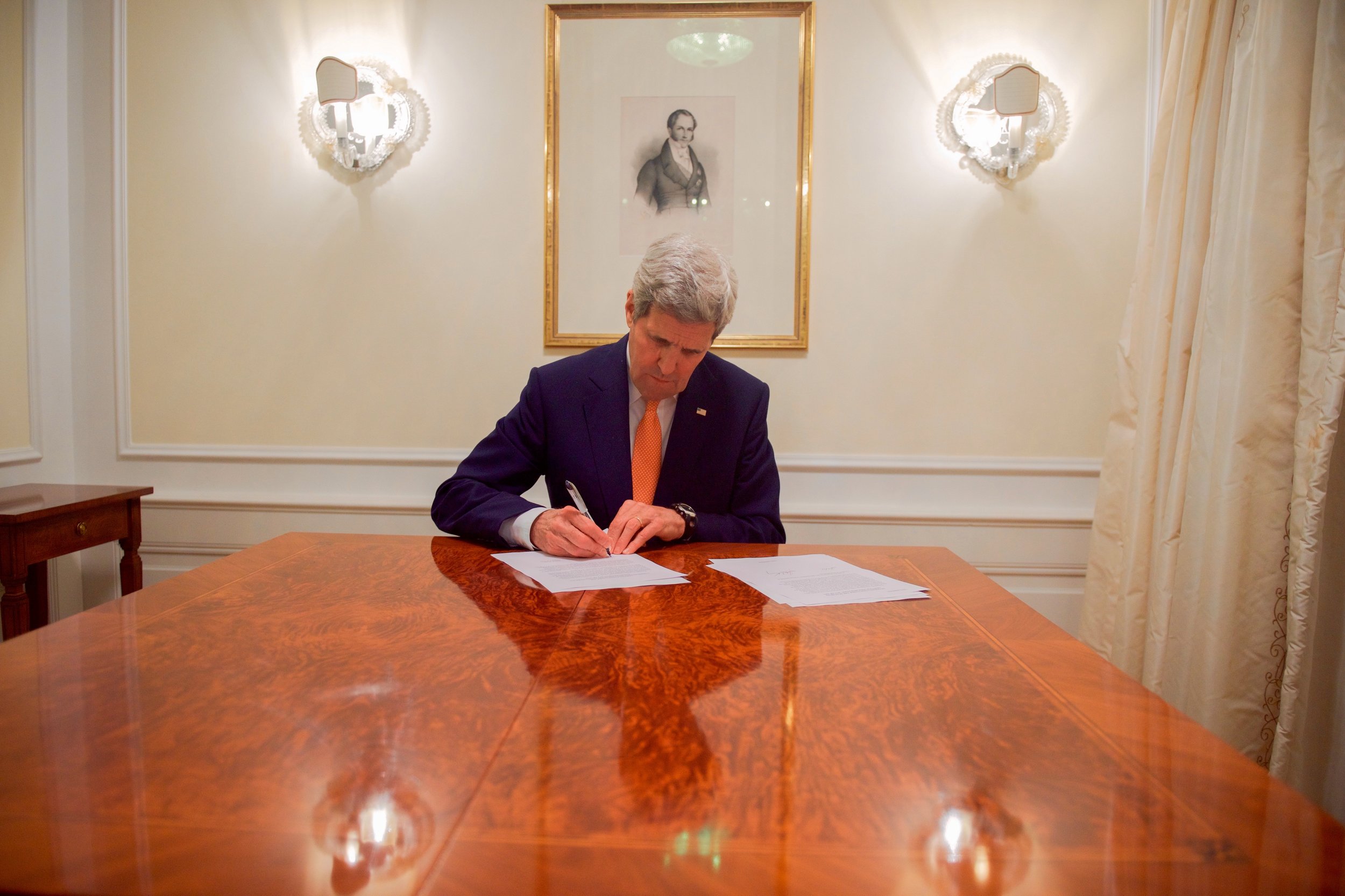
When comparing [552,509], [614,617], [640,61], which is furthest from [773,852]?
[640,61]

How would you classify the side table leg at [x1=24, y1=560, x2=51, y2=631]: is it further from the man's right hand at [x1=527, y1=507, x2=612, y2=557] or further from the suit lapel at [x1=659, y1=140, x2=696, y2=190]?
the suit lapel at [x1=659, y1=140, x2=696, y2=190]

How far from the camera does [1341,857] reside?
1.82 ft

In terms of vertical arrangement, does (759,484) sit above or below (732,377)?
Result: below

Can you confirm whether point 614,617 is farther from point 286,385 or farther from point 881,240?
point 286,385

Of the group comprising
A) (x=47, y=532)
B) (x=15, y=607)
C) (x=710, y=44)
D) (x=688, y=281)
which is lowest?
(x=15, y=607)

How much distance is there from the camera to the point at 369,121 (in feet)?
9.63

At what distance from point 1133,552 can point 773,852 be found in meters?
2.29

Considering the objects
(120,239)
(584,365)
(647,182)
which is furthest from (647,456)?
(120,239)

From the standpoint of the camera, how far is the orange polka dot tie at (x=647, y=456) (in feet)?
6.92

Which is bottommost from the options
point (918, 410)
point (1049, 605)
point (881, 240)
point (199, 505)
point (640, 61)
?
point (1049, 605)

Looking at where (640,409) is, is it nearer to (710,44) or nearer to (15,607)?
(710,44)

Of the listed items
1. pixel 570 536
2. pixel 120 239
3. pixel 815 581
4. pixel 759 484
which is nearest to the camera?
pixel 815 581

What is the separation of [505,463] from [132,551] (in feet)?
5.69

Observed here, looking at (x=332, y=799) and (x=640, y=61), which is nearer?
(x=332, y=799)
